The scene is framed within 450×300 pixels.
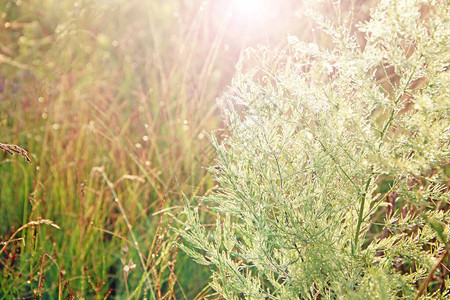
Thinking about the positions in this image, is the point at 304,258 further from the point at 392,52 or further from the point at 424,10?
the point at 424,10

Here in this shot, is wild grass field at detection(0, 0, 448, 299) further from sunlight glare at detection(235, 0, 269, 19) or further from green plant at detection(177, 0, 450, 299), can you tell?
green plant at detection(177, 0, 450, 299)

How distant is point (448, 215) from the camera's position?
3.45ft

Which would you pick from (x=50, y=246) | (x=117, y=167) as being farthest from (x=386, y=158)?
(x=117, y=167)

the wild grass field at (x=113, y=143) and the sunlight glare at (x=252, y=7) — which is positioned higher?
the sunlight glare at (x=252, y=7)

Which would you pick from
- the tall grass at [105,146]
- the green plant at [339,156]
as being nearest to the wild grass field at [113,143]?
the tall grass at [105,146]

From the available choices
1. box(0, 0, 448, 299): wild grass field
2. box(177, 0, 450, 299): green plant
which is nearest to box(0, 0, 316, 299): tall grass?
box(0, 0, 448, 299): wild grass field

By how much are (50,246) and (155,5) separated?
285cm

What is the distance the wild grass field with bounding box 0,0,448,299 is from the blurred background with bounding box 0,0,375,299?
1cm

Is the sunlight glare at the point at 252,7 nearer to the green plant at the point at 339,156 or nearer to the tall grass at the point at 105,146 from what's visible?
the tall grass at the point at 105,146

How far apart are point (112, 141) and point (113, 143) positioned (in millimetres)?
70

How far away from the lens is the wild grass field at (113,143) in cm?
187

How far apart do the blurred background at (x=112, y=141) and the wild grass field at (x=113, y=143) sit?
1 centimetres

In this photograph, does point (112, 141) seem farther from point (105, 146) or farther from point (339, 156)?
point (339, 156)

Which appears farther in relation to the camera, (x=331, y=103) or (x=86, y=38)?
(x=86, y=38)
